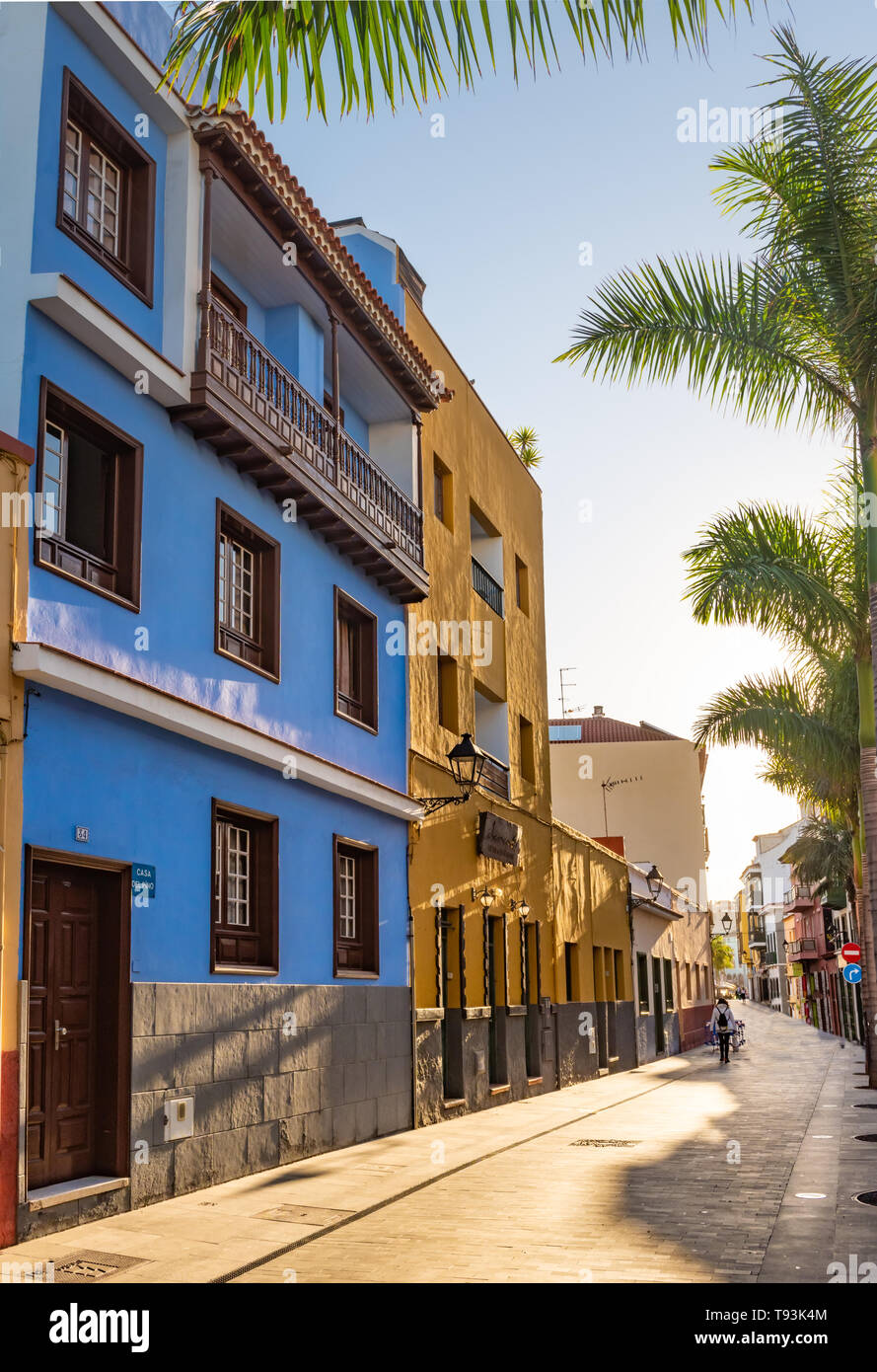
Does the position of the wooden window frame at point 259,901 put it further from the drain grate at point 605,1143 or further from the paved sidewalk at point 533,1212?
the drain grate at point 605,1143

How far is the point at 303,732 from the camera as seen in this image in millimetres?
13078

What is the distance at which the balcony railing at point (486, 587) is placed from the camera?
2061 centimetres

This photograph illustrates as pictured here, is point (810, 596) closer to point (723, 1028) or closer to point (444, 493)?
point (444, 493)

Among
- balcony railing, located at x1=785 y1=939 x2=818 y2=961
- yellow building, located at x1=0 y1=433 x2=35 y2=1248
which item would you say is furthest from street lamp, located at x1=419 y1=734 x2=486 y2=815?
balcony railing, located at x1=785 y1=939 x2=818 y2=961

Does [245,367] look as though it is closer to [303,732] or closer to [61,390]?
[61,390]

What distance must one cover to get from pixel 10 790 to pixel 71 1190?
2.73m

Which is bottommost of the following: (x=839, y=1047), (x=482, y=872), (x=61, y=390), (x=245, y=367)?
(x=839, y=1047)

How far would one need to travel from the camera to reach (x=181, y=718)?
10.2m

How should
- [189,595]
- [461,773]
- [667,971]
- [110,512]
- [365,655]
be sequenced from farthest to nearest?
[667,971], [461,773], [365,655], [189,595], [110,512]

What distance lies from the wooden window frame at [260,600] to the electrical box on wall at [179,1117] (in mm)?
3961

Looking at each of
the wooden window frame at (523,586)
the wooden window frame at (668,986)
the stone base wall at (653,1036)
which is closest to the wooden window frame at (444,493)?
the wooden window frame at (523,586)

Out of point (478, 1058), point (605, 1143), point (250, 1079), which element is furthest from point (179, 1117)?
point (478, 1058)

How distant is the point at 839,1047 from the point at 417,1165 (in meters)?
32.5
